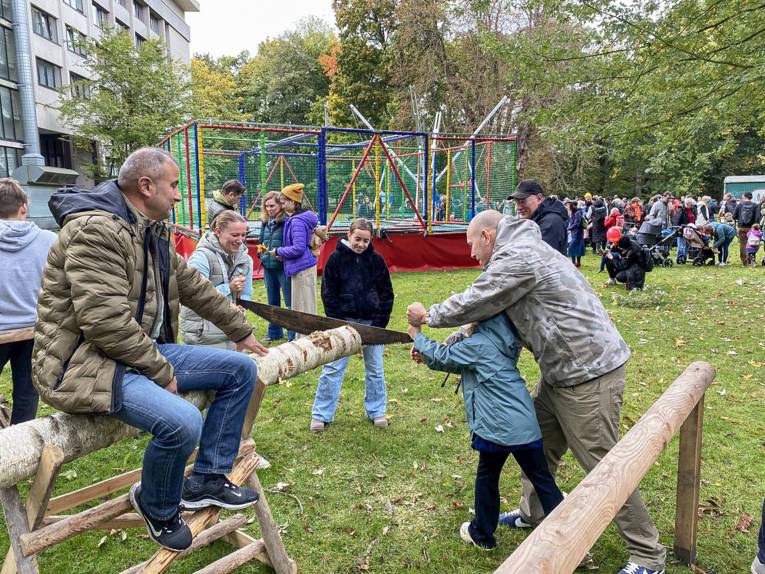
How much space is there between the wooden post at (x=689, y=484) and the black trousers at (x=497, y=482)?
702mm

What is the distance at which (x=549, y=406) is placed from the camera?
10.3 ft

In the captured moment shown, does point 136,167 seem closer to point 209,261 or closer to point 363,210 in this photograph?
point 209,261

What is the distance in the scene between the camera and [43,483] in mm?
2158

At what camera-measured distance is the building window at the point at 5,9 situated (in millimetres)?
28809

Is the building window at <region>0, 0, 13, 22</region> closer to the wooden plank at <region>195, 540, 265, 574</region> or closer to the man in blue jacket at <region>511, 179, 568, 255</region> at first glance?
the man in blue jacket at <region>511, 179, 568, 255</region>

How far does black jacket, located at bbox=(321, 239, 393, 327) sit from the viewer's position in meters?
4.57

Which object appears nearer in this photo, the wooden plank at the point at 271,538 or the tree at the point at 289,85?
the wooden plank at the point at 271,538

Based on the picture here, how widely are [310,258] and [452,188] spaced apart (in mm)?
11680

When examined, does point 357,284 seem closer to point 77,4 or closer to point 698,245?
point 698,245

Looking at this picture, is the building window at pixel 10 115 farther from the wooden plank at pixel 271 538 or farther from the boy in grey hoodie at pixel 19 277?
the wooden plank at pixel 271 538

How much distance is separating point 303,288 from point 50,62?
33.9m

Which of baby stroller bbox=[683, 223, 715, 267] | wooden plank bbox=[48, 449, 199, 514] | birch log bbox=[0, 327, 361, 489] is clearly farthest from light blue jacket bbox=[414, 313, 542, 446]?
baby stroller bbox=[683, 223, 715, 267]

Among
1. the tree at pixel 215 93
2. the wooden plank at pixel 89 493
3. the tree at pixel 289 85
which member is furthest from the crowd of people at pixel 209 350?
the tree at pixel 289 85

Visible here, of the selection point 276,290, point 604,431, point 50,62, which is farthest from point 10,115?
point 604,431
